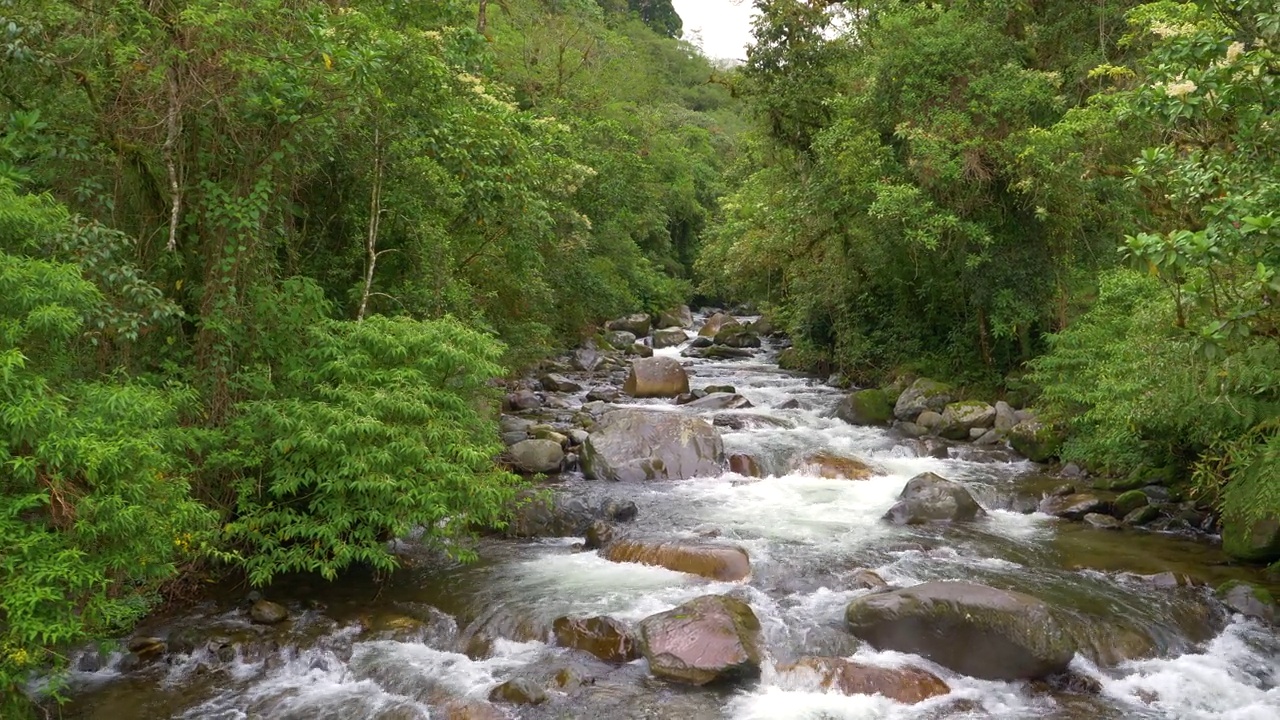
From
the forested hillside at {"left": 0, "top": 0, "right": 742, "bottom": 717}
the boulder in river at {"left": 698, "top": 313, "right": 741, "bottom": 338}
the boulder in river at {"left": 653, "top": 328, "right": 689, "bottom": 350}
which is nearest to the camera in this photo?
the forested hillside at {"left": 0, "top": 0, "right": 742, "bottom": 717}

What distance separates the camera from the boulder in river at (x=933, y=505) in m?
12.0

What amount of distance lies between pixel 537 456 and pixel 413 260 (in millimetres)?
3673

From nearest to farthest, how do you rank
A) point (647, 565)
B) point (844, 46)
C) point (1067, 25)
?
point (647, 565)
point (1067, 25)
point (844, 46)

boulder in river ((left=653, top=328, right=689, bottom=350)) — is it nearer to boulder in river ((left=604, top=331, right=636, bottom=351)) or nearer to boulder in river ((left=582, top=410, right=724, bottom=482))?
boulder in river ((left=604, top=331, right=636, bottom=351))

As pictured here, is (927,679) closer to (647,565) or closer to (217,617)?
(647,565)

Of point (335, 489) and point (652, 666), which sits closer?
point (652, 666)

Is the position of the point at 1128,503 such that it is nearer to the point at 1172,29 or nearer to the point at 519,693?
the point at 1172,29

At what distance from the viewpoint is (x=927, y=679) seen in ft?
24.8

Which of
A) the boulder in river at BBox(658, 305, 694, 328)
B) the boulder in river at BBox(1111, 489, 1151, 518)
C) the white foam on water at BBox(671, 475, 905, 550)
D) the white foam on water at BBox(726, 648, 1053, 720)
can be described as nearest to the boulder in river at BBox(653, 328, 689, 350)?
the boulder in river at BBox(658, 305, 694, 328)

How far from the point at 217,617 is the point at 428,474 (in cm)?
247

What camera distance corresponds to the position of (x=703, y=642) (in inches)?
306

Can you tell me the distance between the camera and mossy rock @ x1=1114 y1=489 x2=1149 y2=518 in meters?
12.0

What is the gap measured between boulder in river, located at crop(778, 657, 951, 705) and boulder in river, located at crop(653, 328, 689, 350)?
21770 mm

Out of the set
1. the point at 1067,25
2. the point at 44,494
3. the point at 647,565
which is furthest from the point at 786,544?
the point at 1067,25
